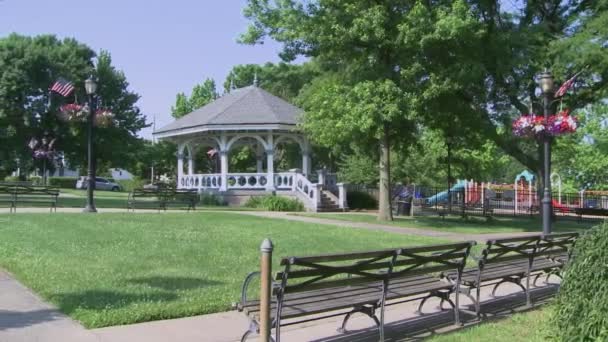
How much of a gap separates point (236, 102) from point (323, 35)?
13975 millimetres

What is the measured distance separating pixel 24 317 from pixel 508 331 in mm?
5203

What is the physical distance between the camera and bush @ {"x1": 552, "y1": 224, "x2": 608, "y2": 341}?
450cm

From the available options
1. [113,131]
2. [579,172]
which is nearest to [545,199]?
[579,172]

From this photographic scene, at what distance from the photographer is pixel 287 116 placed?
3216 centimetres

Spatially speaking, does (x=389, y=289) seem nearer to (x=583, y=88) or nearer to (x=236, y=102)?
(x=583, y=88)

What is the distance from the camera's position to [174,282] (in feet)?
28.3

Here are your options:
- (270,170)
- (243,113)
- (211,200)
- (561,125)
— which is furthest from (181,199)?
(561,125)

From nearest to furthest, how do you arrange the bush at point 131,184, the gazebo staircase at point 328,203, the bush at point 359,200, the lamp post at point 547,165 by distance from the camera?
the lamp post at point 547,165 < the gazebo staircase at point 328,203 < the bush at point 359,200 < the bush at point 131,184

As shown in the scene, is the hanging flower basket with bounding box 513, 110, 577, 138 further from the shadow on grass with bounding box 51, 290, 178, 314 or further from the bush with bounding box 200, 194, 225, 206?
the bush with bounding box 200, 194, 225, 206

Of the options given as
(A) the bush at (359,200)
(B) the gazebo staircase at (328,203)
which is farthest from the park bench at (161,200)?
(A) the bush at (359,200)

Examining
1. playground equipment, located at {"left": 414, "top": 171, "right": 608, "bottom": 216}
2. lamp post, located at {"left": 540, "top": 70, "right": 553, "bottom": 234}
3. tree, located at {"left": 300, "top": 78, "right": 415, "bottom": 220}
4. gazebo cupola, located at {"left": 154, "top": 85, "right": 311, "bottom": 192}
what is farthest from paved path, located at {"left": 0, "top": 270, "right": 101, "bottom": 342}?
playground equipment, located at {"left": 414, "top": 171, "right": 608, "bottom": 216}

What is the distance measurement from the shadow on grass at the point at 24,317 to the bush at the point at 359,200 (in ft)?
84.5

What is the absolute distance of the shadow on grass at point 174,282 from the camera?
8.29m

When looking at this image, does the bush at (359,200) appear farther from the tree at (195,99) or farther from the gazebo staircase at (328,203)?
the tree at (195,99)
